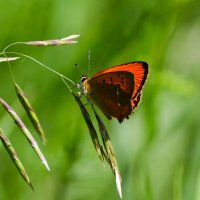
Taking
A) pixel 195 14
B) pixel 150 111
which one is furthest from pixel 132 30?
pixel 195 14

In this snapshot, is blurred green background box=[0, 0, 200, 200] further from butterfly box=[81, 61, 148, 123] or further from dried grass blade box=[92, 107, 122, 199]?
dried grass blade box=[92, 107, 122, 199]

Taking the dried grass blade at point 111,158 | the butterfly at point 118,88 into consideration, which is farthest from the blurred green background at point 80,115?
the dried grass blade at point 111,158

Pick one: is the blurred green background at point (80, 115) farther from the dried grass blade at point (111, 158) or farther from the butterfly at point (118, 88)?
the dried grass blade at point (111, 158)

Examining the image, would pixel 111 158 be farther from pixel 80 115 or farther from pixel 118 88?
pixel 80 115

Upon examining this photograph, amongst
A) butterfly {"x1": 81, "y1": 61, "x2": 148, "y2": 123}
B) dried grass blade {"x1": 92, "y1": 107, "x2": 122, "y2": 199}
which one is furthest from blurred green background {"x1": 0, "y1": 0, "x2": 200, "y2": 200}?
dried grass blade {"x1": 92, "y1": 107, "x2": 122, "y2": 199}

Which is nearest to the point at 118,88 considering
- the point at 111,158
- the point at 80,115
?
the point at 80,115

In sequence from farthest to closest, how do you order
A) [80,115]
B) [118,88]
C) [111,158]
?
1. [80,115]
2. [118,88]
3. [111,158]
